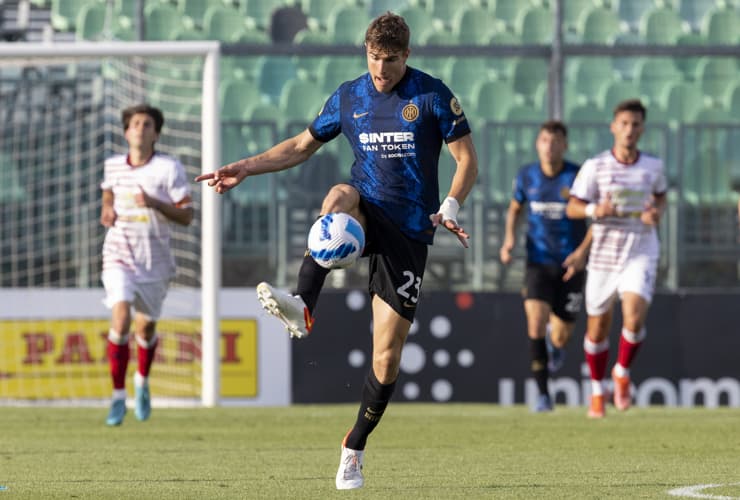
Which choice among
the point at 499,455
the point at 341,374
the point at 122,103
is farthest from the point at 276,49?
the point at 499,455

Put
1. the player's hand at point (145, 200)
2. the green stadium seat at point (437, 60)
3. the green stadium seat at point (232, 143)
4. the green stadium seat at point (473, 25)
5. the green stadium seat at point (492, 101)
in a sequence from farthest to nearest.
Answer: the green stadium seat at point (473, 25), the green stadium seat at point (492, 101), the green stadium seat at point (437, 60), the green stadium seat at point (232, 143), the player's hand at point (145, 200)

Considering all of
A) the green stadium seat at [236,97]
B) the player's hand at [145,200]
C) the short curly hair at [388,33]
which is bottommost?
the player's hand at [145,200]

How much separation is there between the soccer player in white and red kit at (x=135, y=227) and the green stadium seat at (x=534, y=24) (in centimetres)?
630

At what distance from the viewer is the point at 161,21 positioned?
1595cm

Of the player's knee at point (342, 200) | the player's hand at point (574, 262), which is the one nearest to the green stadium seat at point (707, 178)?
the player's hand at point (574, 262)

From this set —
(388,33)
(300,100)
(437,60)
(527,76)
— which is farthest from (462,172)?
(527,76)

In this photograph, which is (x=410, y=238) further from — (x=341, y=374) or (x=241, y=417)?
(x=341, y=374)

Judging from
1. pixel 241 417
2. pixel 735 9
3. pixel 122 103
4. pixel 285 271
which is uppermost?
pixel 735 9

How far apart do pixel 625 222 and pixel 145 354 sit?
3738 mm

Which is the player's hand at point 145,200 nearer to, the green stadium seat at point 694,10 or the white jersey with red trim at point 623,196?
the white jersey with red trim at point 623,196

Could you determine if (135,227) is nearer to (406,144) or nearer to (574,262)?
(574,262)

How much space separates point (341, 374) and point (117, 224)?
3171mm

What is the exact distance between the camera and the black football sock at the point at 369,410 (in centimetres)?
657

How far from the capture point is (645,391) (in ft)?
44.4
